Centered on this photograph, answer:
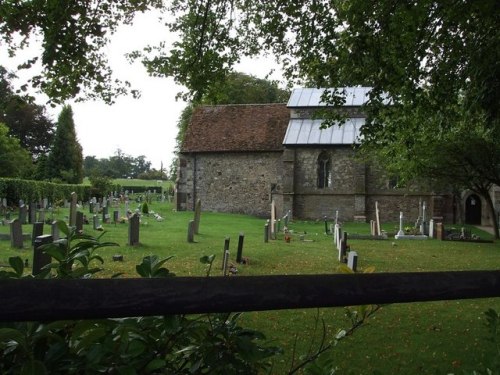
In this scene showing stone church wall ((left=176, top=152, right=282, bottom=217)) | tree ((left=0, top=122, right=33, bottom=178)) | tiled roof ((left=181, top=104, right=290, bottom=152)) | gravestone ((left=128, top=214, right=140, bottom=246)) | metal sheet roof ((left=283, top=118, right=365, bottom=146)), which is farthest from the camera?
tiled roof ((left=181, top=104, right=290, bottom=152))

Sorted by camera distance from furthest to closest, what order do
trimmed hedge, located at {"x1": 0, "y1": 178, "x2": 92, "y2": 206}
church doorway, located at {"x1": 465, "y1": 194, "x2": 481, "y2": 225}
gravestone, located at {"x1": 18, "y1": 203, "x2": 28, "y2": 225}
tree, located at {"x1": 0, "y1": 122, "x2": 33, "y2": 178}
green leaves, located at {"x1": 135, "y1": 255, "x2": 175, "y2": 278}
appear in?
church doorway, located at {"x1": 465, "y1": 194, "x2": 481, "y2": 225} < tree, located at {"x1": 0, "y1": 122, "x2": 33, "y2": 178} < trimmed hedge, located at {"x1": 0, "y1": 178, "x2": 92, "y2": 206} < gravestone, located at {"x1": 18, "y1": 203, "x2": 28, "y2": 225} < green leaves, located at {"x1": 135, "y1": 255, "x2": 175, "y2": 278}

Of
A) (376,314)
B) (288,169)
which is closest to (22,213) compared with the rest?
(376,314)

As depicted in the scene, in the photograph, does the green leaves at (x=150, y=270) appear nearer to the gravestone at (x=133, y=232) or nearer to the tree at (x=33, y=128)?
the gravestone at (x=133, y=232)

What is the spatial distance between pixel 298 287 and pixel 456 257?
15.0m

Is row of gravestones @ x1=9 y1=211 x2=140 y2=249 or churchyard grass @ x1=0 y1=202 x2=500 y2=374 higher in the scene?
row of gravestones @ x1=9 y1=211 x2=140 y2=249

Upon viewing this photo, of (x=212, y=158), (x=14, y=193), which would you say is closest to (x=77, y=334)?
(x=14, y=193)

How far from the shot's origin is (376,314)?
23.9ft

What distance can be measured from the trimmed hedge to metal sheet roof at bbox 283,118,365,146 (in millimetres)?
15342

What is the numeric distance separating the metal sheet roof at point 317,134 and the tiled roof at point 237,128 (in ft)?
4.26

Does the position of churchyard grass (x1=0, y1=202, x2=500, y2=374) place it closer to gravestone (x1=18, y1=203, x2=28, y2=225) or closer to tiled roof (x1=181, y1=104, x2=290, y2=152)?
gravestone (x1=18, y1=203, x2=28, y2=225)

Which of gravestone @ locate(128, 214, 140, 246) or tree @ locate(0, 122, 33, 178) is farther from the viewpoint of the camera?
tree @ locate(0, 122, 33, 178)

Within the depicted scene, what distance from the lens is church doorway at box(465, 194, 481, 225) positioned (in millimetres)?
33719

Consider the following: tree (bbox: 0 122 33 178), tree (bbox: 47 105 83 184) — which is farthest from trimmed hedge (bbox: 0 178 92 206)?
tree (bbox: 47 105 83 184)

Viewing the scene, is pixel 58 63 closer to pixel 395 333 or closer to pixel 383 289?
pixel 395 333
